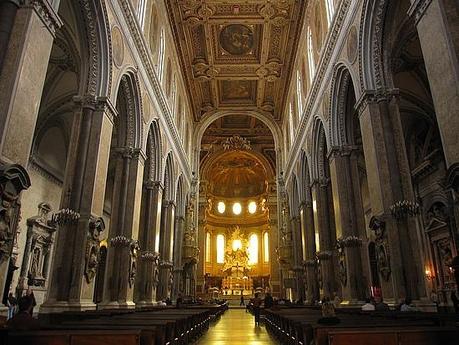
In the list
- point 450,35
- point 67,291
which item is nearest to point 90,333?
point 67,291

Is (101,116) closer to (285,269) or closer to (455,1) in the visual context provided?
(455,1)

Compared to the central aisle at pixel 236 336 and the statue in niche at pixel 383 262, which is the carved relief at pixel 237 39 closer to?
the statue in niche at pixel 383 262

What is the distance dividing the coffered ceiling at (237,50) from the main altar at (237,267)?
57.2ft

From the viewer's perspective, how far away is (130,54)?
13.9 meters

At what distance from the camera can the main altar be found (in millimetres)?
40281

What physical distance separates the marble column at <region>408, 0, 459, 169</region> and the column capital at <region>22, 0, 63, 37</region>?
6.88m

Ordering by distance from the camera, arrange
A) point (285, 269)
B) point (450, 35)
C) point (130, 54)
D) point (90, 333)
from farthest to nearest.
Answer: point (285, 269) → point (130, 54) → point (450, 35) → point (90, 333)

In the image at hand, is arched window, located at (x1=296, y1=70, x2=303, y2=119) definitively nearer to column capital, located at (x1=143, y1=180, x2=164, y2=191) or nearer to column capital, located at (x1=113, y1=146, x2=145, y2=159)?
column capital, located at (x1=143, y1=180, x2=164, y2=191)

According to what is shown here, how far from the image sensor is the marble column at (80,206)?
9578 millimetres

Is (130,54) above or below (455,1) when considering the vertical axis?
above

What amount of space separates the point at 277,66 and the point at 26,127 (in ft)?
66.6

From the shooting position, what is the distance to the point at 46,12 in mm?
7410

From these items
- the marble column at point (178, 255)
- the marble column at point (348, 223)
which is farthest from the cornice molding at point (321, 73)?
the marble column at point (178, 255)

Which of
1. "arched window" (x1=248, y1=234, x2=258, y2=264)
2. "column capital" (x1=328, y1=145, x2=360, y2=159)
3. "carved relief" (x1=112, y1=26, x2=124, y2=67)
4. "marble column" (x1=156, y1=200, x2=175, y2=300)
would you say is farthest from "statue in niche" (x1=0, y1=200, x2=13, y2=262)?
"arched window" (x1=248, y1=234, x2=258, y2=264)
